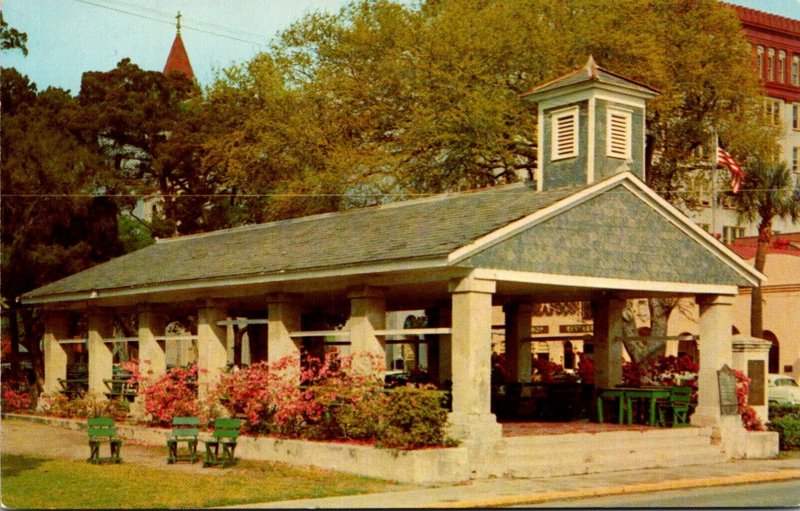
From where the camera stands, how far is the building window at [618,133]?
85.7ft

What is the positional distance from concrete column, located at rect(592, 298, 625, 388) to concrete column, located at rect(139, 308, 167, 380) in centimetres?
1180

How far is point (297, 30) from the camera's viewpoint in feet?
162

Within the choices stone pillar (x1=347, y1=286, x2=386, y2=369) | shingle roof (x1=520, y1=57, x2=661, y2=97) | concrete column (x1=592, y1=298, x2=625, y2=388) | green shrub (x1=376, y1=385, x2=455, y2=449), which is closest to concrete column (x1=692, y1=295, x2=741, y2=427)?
concrete column (x1=592, y1=298, x2=625, y2=388)

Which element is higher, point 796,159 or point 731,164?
point 796,159

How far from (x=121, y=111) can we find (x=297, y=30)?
1090 cm

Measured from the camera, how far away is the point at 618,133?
2633 cm

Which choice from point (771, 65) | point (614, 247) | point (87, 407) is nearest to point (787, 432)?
point (614, 247)

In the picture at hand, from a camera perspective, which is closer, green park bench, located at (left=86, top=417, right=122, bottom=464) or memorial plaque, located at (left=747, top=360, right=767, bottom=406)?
green park bench, located at (left=86, top=417, right=122, bottom=464)

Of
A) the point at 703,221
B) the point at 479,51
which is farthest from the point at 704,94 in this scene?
the point at 703,221

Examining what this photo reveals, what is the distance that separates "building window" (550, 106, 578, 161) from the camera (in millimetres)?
26062

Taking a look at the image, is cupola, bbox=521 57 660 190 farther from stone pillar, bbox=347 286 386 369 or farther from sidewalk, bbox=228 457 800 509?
sidewalk, bbox=228 457 800 509

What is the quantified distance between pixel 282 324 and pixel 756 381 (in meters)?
11.9

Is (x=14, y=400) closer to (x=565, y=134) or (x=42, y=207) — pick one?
(x=42, y=207)

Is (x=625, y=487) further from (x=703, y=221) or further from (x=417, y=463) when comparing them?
(x=703, y=221)
